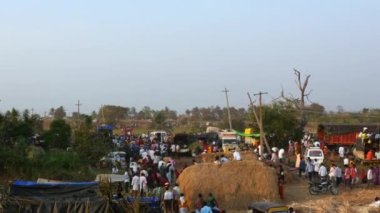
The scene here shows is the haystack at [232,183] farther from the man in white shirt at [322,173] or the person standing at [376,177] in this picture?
the person standing at [376,177]

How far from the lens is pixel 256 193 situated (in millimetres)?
23594

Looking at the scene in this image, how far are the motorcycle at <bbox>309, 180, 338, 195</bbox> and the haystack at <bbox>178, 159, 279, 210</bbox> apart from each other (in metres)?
3.57

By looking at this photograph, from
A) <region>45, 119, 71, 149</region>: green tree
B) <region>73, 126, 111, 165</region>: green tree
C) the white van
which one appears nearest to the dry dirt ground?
the white van

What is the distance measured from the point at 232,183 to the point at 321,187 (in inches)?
223

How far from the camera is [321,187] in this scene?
2698 cm

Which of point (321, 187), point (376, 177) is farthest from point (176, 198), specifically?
point (376, 177)

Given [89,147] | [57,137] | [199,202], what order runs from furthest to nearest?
1. [57,137]
2. [89,147]
3. [199,202]

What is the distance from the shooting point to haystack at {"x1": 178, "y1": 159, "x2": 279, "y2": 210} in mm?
23328

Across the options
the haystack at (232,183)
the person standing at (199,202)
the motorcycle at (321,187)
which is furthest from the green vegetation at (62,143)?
the motorcycle at (321,187)

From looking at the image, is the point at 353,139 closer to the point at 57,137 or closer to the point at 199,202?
the point at 57,137

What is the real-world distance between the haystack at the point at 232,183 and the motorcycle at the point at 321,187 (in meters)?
3.57

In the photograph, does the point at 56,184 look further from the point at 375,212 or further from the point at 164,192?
the point at 375,212

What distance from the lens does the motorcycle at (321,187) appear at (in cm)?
2680

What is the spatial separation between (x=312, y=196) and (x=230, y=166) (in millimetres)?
4659
